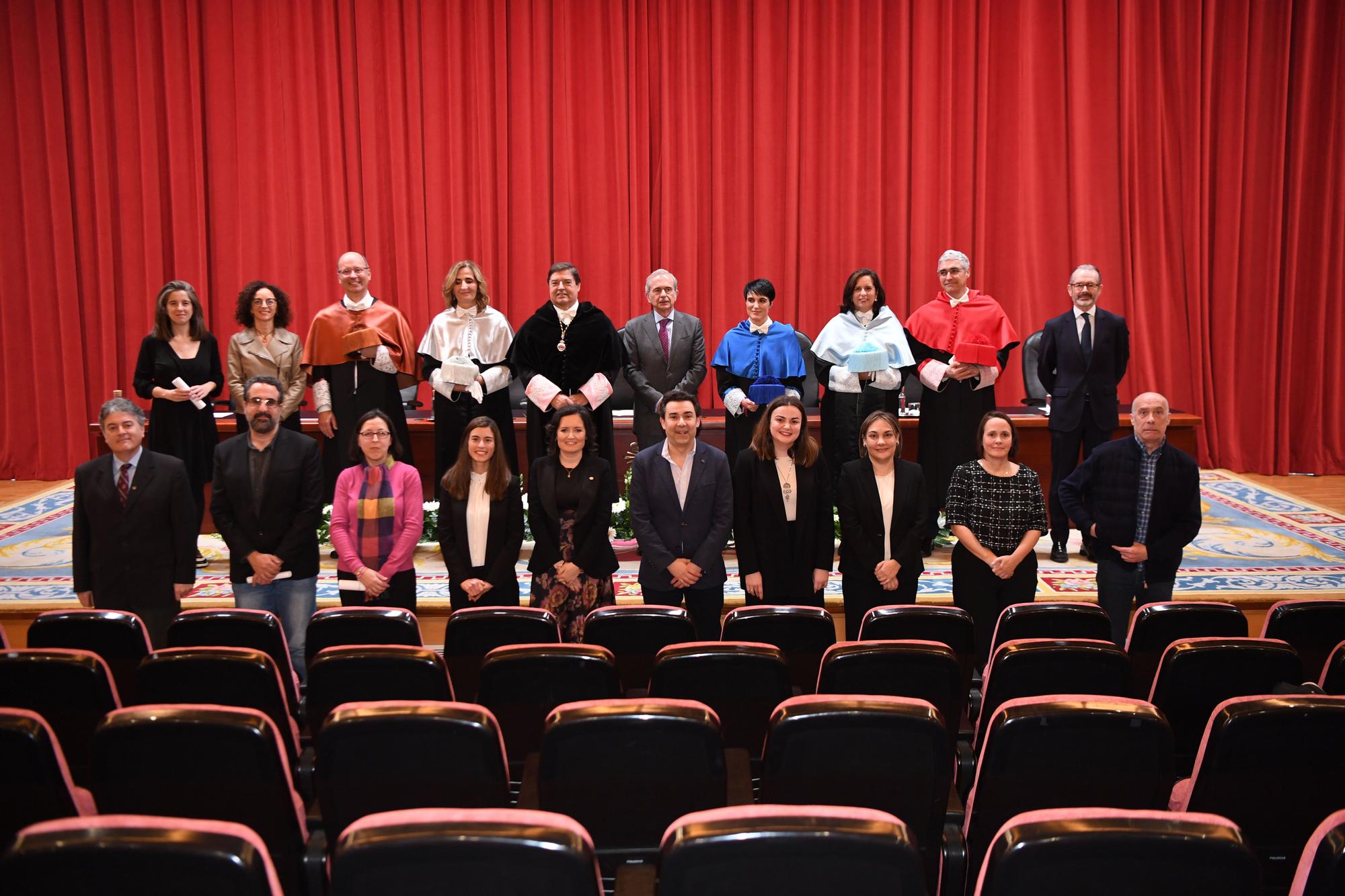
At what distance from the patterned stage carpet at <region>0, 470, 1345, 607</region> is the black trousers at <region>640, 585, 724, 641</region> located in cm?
107

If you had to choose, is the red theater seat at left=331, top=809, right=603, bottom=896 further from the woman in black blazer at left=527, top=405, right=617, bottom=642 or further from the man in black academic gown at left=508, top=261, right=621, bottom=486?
→ the man in black academic gown at left=508, top=261, right=621, bottom=486

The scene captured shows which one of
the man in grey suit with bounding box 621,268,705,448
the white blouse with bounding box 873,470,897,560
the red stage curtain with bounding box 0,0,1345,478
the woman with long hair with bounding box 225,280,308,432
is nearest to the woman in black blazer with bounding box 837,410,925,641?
the white blouse with bounding box 873,470,897,560

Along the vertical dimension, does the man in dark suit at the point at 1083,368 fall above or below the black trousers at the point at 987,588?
above

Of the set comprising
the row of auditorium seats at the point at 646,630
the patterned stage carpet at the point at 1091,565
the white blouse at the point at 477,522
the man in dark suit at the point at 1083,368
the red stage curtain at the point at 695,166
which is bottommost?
the patterned stage carpet at the point at 1091,565

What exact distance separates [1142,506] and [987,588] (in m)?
0.73

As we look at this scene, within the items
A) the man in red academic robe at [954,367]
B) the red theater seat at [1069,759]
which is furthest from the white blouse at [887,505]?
the red theater seat at [1069,759]

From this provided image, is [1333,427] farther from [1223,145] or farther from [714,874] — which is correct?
[714,874]

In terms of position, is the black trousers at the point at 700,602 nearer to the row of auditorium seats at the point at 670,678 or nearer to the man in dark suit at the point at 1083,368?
the row of auditorium seats at the point at 670,678

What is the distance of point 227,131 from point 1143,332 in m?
7.81

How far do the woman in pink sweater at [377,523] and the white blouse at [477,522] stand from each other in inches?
7.4

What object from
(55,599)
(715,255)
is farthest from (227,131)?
(55,599)

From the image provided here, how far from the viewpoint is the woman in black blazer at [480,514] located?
4.09 meters

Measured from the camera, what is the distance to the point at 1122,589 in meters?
4.27

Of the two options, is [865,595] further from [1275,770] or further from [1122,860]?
[1122,860]
